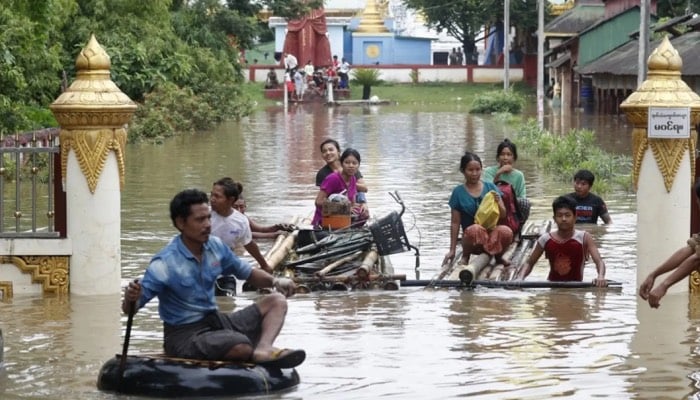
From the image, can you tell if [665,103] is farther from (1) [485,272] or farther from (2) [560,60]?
(2) [560,60]

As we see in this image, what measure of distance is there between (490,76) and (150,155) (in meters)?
47.2

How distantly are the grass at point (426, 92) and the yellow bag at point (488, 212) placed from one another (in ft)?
167

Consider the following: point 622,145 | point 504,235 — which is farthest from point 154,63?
point 504,235

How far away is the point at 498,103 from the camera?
56.7 meters

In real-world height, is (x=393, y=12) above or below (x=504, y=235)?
above

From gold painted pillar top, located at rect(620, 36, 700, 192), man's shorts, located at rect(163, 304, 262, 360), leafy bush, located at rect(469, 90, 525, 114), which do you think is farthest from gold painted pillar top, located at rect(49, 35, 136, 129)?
leafy bush, located at rect(469, 90, 525, 114)

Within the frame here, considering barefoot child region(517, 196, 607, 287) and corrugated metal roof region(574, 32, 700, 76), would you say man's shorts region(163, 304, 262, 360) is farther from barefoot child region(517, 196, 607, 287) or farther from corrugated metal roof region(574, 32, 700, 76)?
corrugated metal roof region(574, 32, 700, 76)

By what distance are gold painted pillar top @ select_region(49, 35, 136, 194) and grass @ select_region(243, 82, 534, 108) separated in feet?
172

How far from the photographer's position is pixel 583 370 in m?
10.3

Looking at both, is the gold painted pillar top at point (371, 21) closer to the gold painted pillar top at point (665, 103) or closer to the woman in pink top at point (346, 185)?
the woman in pink top at point (346, 185)

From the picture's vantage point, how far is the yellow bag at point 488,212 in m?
14.6

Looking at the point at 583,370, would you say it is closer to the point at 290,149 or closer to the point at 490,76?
the point at 290,149

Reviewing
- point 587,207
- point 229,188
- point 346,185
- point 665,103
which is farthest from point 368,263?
point 587,207

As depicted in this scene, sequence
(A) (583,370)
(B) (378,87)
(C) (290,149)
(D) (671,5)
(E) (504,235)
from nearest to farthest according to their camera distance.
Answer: (A) (583,370) → (E) (504,235) → (C) (290,149) → (D) (671,5) → (B) (378,87)
